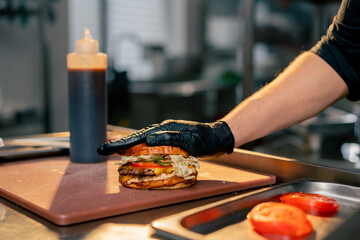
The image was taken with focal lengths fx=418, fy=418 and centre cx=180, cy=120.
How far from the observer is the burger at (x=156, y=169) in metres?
0.97

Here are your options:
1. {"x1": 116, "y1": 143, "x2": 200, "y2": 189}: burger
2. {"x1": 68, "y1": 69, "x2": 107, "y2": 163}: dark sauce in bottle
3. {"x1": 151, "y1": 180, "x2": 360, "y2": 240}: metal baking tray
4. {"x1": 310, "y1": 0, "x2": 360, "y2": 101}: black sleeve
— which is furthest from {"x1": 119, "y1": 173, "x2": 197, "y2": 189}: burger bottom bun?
{"x1": 310, "y1": 0, "x2": 360, "y2": 101}: black sleeve

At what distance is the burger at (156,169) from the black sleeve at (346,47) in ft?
1.85

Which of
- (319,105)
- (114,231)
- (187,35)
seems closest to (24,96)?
(319,105)

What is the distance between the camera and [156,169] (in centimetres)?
98

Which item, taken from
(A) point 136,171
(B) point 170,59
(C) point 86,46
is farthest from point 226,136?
(B) point 170,59

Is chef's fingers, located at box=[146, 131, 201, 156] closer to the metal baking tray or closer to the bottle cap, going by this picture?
the metal baking tray

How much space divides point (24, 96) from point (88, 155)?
2.11 meters

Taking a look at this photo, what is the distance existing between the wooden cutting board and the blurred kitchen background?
0.30 meters

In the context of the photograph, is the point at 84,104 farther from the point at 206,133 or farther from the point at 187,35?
the point at 187,35

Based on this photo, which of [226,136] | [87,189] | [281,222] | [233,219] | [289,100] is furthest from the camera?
[289,100]

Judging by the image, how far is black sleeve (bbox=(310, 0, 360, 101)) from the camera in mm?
1213

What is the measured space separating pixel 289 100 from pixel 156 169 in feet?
1.53

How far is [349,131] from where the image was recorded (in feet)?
7.96

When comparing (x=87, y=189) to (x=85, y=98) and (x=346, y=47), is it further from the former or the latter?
(x=346, y=47)
